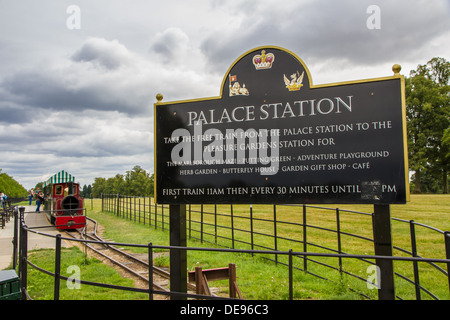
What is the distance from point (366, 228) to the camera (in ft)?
53.6

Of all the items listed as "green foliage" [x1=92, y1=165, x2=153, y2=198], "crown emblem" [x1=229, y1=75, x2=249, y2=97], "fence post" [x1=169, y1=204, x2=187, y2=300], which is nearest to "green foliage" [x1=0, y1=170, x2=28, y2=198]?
"green foliage" [x1=92, y1=165, x2=153, y2=198]

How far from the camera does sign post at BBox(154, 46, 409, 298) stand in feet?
13.7

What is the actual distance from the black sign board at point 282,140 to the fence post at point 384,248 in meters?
0.19

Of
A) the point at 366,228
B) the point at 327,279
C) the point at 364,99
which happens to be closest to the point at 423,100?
the point at 366,228

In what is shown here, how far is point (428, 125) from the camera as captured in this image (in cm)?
3997

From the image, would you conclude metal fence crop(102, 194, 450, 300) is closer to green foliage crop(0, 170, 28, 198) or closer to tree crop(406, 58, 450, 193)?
Answer: tree crop(406, 58, 450, 193)

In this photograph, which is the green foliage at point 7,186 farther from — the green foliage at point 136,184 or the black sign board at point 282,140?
the black sign board at point 282,140

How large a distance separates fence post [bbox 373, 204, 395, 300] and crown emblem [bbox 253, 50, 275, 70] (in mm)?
2301

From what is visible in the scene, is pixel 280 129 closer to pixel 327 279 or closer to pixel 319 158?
pixel 319 158

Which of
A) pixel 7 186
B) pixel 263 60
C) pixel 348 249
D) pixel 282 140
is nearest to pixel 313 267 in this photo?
pixel 348 249

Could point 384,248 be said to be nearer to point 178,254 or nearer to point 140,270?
point 178,254

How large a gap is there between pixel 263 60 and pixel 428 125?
42128 mm

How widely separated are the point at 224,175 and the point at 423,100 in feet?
140
